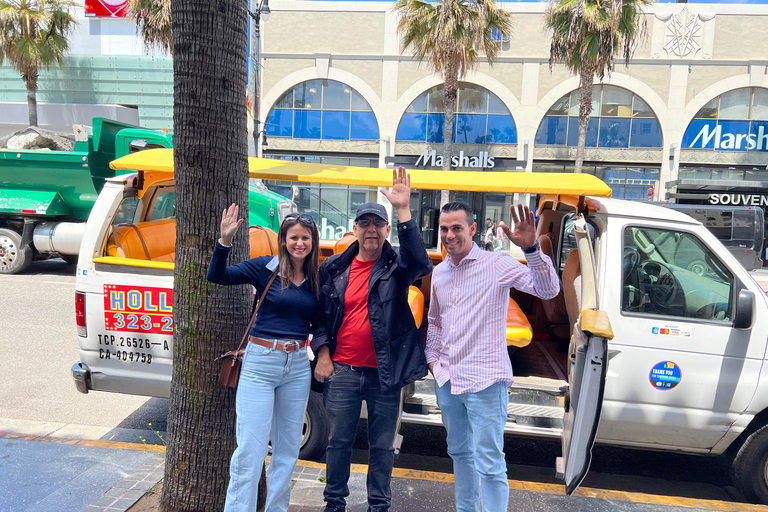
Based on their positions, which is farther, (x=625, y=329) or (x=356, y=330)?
(x=625, y=329)

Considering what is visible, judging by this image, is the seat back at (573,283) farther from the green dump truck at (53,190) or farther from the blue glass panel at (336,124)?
the blue glass panel at (336,124)

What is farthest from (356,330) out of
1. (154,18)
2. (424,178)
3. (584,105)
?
(584,105)

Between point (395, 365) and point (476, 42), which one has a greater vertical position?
point (476, 42)

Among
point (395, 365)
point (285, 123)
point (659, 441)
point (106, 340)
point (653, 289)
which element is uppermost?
point (285, 123)

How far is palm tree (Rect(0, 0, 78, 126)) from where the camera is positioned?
17.9m

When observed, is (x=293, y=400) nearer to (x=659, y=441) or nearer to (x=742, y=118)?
(x=659, y=441)

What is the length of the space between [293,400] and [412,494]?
121 cm

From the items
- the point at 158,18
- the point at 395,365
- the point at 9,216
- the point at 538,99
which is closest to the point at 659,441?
the point at 395,365

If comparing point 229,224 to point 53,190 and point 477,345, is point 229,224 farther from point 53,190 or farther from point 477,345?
point 53,190

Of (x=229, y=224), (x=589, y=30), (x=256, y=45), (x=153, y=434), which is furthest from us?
(x=589, y=30)

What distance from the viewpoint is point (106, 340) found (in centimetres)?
420

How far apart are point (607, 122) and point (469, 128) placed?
5.53 m

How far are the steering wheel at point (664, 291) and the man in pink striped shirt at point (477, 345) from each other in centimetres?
130

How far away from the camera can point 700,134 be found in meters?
21.6
